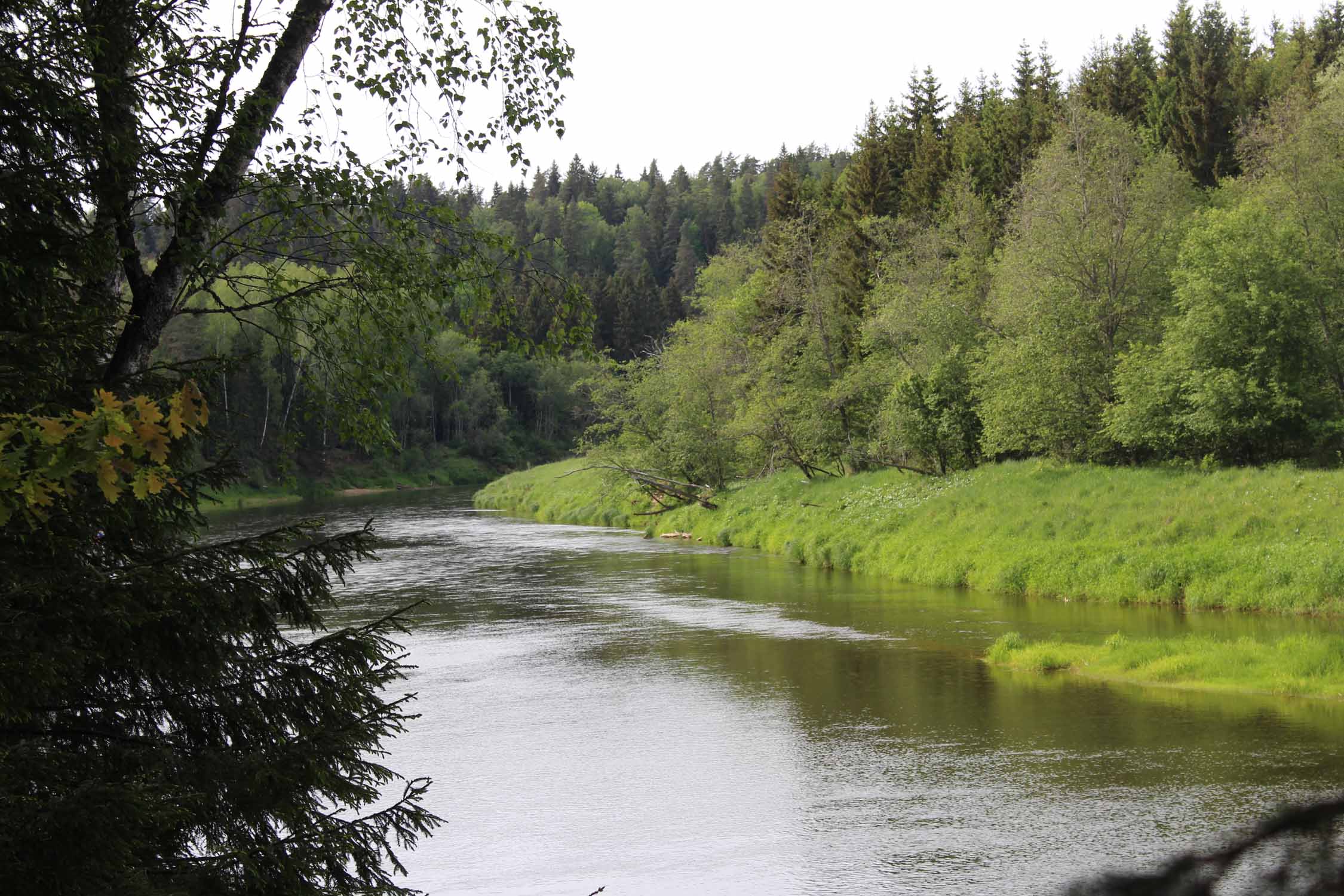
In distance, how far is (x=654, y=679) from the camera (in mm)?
18000

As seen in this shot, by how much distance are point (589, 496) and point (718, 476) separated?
27.9ft

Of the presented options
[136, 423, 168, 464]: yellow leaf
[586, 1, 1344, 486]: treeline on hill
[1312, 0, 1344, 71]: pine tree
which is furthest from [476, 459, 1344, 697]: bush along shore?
[1312, 0, 1344, 71]: pine tree

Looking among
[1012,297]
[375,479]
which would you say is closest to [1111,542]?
[1012,297]

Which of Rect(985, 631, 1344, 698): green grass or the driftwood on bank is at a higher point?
the driftwood on bank

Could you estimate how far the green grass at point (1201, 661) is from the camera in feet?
50.3

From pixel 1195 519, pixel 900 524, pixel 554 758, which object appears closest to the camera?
pixel 554 758

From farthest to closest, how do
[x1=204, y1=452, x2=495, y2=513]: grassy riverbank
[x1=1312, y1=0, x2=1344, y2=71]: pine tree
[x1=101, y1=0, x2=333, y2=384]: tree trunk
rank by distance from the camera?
[x1=204, y1=452, x2=495, y2=513]: grassy riverbank
[x1=1312, y1=0, x2=1344, y2=71]: pine tree
[x1=101, y1=0, x2=333, y2=384]: tree trunk

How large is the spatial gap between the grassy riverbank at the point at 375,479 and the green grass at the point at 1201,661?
4947 cm

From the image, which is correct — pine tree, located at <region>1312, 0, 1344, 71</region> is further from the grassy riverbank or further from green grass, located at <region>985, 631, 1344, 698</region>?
the grassy riverbank

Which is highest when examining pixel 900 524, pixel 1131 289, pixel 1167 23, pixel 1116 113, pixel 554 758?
pixel 1167 23

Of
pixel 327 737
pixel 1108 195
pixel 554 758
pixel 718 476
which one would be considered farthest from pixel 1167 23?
pixel 327 737

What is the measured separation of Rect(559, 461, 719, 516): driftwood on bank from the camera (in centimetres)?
4172

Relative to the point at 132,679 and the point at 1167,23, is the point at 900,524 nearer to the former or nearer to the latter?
the point at 132,679

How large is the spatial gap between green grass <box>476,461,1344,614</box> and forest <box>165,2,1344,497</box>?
66.4 inches
